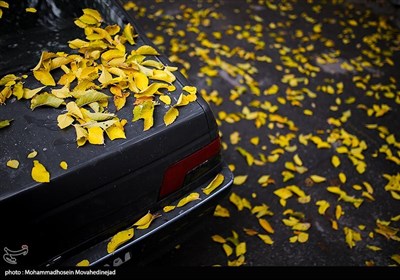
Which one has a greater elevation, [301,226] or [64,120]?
[64,120]

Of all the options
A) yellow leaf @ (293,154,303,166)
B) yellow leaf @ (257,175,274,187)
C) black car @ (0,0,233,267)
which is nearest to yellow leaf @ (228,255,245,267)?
black car @ (0,0,233,267)

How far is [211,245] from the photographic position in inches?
104

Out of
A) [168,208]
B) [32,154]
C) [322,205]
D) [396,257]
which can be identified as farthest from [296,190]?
[32,154]

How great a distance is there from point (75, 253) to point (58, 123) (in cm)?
68

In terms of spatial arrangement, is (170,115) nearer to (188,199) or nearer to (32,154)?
(188,199)

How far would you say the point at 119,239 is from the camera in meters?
1.73

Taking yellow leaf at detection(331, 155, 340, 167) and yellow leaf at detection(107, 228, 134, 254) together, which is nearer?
yellow leaf at detection(107, 228, 134, 254)

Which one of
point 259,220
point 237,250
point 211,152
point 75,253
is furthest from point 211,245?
point 75,253

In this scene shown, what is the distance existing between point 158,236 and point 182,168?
1.40 feet

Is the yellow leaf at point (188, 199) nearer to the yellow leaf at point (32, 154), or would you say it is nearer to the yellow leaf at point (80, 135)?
the yellow leaf at point (80, 135)

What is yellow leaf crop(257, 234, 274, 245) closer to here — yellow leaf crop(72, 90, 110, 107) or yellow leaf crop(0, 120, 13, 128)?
yellow leaf crop(72, 90, 110, 107)

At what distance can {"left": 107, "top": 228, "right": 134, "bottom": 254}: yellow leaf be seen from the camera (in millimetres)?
1701

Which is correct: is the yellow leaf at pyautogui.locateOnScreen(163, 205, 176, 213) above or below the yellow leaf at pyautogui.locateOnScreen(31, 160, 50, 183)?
below

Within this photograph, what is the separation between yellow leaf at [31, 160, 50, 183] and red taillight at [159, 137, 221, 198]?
0.59 metres
